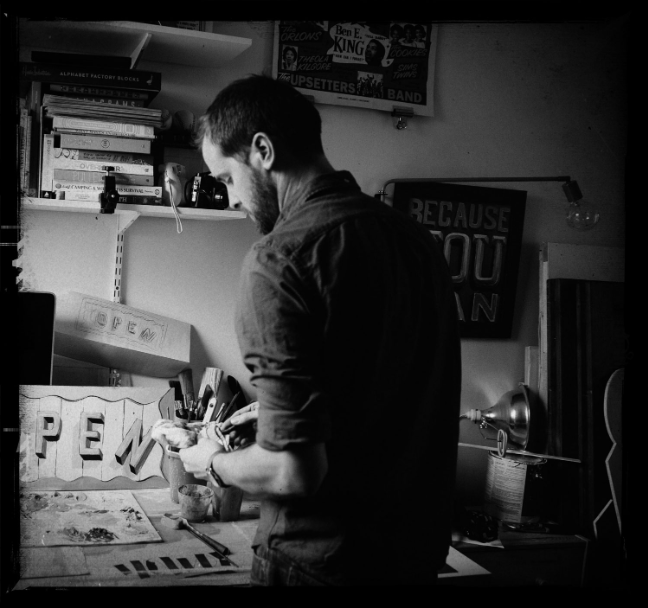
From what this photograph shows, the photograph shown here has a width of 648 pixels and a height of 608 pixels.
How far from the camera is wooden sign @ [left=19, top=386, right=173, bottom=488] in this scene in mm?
1591

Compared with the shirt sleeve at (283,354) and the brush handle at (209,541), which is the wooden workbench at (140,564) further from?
the shirt sleeve at (283,354)

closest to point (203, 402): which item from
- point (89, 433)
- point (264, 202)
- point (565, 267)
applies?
point (89, 433)

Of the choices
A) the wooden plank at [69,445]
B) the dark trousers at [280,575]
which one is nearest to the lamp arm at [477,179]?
the wooden plank at [69,445]

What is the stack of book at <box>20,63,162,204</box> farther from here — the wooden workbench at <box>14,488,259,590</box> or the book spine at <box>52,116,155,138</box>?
the wooden workbench at <box>14,488,259,590</box>

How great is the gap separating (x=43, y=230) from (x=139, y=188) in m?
0.28

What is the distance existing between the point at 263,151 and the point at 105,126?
603mm

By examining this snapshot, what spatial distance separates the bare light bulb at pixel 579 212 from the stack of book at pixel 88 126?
40.8 inches

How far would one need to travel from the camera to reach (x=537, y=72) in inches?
68.4

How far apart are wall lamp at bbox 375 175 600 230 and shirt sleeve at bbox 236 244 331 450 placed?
3.23 ft

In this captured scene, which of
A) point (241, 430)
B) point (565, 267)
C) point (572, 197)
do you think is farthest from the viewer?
point (565, 267)

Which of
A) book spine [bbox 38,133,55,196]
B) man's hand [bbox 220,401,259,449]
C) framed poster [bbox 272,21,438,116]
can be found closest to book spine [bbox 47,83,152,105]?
book spine [bbox 38,133,55,196]

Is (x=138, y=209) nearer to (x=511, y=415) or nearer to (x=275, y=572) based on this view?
(x=275, y=572)

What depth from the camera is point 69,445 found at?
1.61m

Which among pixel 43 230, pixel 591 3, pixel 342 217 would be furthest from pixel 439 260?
pixel 43 230
